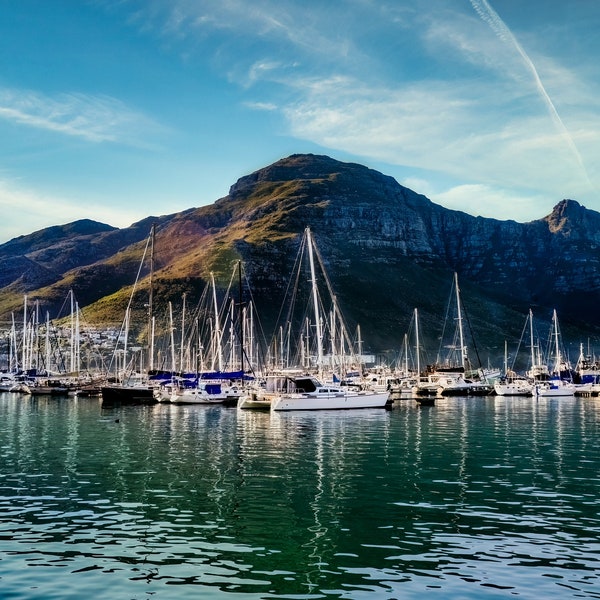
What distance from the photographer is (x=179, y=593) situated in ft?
54.6

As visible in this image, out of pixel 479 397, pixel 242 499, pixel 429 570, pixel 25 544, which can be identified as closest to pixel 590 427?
pixel 242 499

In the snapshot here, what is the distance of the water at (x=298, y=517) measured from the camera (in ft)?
57.2

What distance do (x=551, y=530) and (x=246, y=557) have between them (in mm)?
9830

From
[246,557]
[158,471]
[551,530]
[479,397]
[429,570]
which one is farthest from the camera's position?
[479,397]

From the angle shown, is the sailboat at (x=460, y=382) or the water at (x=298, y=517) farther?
the sailboat at (x=460, y=382)

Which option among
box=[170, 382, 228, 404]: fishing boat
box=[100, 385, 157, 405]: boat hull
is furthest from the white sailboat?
box=[100, 385, 157, 405]: boat hull

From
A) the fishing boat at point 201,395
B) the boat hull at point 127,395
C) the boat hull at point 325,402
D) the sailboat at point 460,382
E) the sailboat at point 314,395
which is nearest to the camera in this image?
the boat hull at point 325,402

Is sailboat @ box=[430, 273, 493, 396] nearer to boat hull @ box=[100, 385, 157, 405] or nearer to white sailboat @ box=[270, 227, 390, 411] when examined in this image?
white sailboat @ box=[270, 227, 390, 411]

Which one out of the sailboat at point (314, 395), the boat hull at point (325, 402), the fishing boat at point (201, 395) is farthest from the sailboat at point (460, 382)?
the fishing boat at point (201, 395)

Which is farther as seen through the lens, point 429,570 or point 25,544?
point 25,544

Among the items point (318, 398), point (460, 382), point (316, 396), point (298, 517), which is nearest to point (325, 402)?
point (318, 398)

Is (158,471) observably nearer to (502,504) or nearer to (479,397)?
(502,504)

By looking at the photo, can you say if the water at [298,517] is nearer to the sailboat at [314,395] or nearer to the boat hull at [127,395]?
the sailboat at [314,395]

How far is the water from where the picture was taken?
1742 cm
